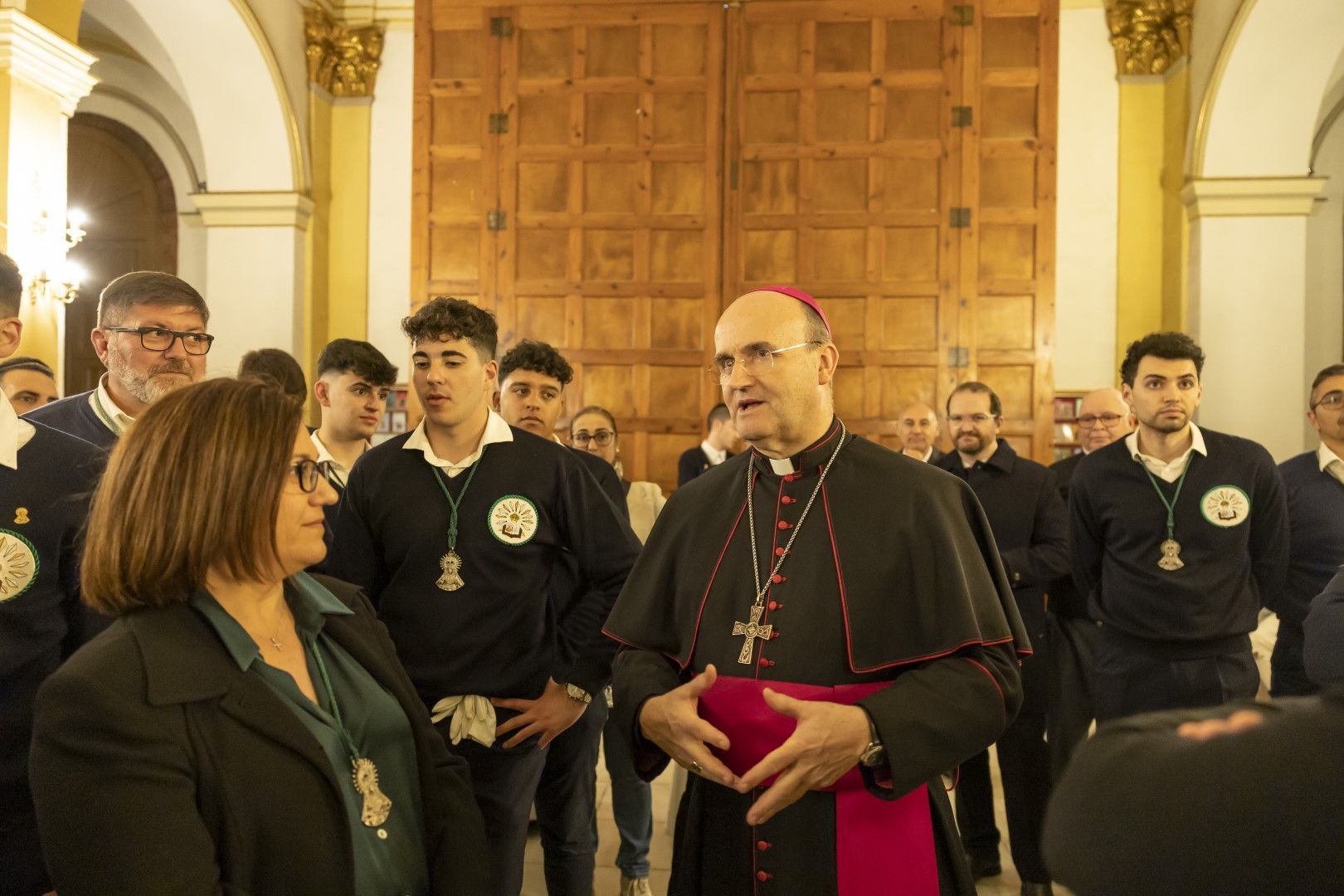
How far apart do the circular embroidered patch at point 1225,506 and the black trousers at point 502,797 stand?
242cm

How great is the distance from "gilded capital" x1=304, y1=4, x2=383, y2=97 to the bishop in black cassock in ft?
26.6

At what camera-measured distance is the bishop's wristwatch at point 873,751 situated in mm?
1876

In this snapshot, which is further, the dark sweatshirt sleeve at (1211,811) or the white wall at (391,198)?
the white wall at (391,198)

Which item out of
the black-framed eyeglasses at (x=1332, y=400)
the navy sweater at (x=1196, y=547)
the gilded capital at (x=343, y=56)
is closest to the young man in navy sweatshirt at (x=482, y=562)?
the navy sweater at (x=1196, y=547)

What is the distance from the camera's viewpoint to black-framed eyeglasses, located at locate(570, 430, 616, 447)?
5.21m

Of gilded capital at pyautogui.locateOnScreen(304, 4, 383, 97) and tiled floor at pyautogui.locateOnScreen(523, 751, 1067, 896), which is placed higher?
gilded capital at pyautogui.locateOnScreen(304, 4, 383, 97)

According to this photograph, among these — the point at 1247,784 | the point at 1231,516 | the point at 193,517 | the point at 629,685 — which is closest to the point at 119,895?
the point at 193,517

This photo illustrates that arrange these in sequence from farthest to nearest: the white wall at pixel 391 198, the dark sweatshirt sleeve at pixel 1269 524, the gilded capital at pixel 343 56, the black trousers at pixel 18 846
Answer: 1. the white wall at pixel 391 198
2. the gilded capital at pixel 343 56
3. the dark sweatshirt sleeve at pixel 1269 524
4. the black trousers at pixel 18 846

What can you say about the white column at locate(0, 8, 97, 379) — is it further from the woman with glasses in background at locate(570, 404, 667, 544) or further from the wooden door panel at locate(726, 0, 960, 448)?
the wooden door panel at locate(726, 0, 960, 448)

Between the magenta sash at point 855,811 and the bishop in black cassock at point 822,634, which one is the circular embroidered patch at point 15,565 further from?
the magenta sash at point 855,811

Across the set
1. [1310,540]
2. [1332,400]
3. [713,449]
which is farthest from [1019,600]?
[713,449]

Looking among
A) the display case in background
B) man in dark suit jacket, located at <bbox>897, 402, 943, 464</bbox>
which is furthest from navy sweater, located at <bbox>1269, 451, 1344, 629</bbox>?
the display case in background

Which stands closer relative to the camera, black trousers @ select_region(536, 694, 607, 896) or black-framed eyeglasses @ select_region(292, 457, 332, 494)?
black-framed eyeglasses @ select_region(292, 457, 332, 494)

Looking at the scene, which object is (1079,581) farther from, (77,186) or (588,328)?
(77,186)
